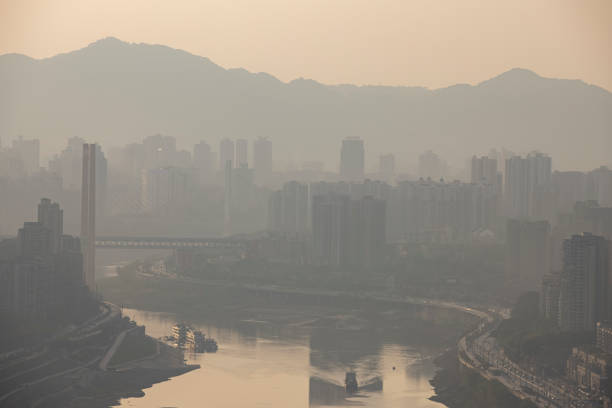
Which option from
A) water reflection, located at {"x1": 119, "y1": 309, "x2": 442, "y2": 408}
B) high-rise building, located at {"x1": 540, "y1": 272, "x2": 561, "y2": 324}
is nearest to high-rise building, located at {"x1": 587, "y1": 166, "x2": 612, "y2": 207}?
water reflection, located at {"x1": 119, "y1": 309, "x2": 442, "y2": 408}

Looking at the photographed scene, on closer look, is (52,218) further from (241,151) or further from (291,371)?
(241,151)

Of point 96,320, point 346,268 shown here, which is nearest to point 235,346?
point 96,320

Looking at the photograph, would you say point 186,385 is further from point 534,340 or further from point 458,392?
point 534,340

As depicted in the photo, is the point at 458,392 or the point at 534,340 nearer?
the point at 458,392

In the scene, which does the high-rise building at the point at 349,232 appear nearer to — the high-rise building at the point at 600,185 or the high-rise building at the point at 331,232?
the high-rise building at the point at 331,232

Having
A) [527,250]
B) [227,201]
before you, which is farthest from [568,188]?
[227,201]

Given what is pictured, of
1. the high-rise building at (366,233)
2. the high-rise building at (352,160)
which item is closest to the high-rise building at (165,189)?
the high-rise building at (352,160)

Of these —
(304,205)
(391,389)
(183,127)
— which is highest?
(183,127)
